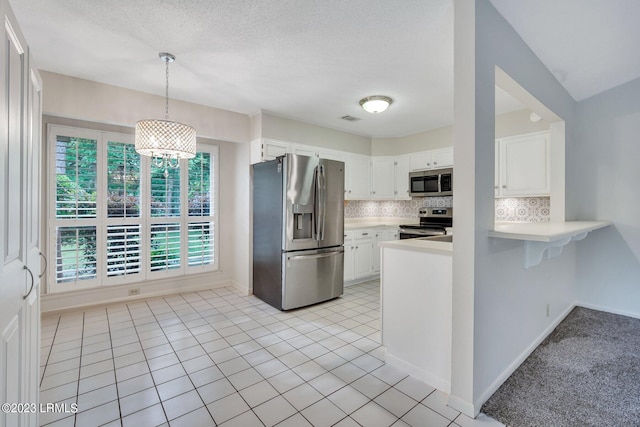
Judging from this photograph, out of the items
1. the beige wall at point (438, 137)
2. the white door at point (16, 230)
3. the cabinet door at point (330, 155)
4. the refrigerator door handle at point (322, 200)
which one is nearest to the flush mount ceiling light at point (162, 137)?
the white door at point (16, 230)

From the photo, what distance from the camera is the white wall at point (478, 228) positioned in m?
1.68

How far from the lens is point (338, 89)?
317cm

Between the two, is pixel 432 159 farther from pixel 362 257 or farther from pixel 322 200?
pixel 322 200

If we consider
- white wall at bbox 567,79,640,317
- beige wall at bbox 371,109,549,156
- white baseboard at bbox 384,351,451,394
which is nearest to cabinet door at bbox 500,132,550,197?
beige wall at bbox 371,109,549,156

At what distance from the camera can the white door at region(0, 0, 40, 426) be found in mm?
1013

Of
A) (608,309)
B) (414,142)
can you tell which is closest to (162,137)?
(414,142)

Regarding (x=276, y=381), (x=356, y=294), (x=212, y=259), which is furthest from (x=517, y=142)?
(x=212, y=259)

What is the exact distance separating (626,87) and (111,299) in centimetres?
639

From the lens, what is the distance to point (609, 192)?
10.7 ft

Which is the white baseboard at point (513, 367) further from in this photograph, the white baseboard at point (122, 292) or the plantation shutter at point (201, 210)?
the plantation shutter at point (201, 210)

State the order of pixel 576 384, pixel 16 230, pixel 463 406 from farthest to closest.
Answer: pixel 576 384, pixel 463 406, pixel 16 230

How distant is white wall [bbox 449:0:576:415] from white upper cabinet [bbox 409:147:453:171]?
2460 mm

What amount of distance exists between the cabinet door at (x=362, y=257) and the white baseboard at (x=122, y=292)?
69.2 inches

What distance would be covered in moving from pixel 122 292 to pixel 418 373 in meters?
3.59
